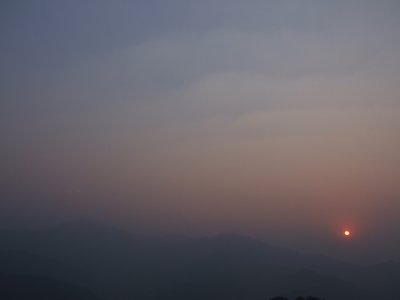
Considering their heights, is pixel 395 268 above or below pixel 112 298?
above

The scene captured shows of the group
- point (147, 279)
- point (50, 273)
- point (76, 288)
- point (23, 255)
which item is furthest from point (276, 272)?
point (23, 255)

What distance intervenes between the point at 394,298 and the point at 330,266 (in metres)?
75.8

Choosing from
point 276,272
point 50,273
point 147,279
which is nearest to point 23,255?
point 50,273

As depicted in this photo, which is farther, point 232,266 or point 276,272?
point 232,266

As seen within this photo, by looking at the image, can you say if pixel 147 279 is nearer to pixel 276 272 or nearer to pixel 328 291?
pixel 276 272

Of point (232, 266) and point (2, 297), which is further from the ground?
point (232, 266)

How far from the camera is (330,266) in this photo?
19388 cm

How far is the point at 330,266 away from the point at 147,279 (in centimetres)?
9658

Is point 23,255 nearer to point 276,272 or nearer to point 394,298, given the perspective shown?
point 276,272

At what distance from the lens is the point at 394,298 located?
119438 mm

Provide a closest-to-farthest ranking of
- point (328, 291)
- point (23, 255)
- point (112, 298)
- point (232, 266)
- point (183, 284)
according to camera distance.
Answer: point (328, 291), point (112, 298), point (183, 284), point (23, 255), point (232, 266)

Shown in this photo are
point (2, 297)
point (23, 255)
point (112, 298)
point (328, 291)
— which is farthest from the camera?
point (23, 255)

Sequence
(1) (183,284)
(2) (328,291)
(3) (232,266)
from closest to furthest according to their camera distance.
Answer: (2) (328,291) → (1) (183,284) → (3) (232,266)

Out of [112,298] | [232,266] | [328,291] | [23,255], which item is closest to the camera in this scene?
[328,291]
